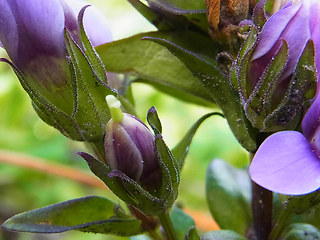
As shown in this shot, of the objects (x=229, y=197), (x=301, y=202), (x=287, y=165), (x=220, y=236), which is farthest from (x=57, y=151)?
(x=287, y=165)

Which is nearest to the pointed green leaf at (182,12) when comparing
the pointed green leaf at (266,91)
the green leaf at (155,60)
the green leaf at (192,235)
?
the green leaf at (155,60)

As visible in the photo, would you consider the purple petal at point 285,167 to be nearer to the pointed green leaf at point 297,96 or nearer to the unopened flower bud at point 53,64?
the pointed green leaf at point 297,96

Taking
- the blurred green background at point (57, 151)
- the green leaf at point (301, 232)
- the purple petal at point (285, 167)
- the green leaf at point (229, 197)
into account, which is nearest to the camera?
the purple petal at point (285, 167)

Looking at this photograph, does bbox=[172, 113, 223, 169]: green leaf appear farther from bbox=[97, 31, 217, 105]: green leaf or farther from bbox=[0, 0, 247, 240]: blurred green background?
bbox=[0, 0, 247, 240]: blurred green background

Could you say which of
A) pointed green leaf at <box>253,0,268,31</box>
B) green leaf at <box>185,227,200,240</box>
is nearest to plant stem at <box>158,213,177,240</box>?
green leaf at <box>185,227,200,240</box>

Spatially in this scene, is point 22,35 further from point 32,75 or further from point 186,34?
point 186,34
